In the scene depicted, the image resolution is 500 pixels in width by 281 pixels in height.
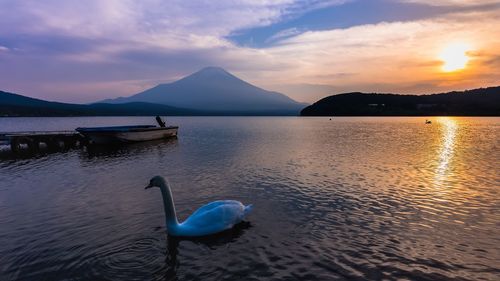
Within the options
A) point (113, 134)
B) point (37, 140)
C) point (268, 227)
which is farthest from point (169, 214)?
point (37, 140)

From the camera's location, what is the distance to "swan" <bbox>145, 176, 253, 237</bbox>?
12.3 metres

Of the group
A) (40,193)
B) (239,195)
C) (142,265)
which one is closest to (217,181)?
(239,195)

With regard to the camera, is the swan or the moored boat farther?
the moored boat

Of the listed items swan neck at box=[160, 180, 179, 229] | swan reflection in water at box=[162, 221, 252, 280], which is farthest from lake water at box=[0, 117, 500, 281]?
swan neck at box=[160, 180, 179, 229]

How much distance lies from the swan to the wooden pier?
37.4 metres

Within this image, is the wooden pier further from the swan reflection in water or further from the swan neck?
the swan reflection in water

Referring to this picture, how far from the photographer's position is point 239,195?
1917cm

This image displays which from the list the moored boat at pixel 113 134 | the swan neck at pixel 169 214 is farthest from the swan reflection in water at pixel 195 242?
the moored boat at pixel 113 134

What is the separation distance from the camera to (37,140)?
45.1m

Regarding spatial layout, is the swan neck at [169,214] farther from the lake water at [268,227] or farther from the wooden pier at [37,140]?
the wooden pier at [37,140]

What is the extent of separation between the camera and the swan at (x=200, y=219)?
1229 cm

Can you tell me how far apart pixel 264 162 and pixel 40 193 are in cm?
1750

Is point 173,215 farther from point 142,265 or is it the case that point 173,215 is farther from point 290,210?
point 290,210

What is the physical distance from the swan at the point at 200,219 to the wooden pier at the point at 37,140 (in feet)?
123
